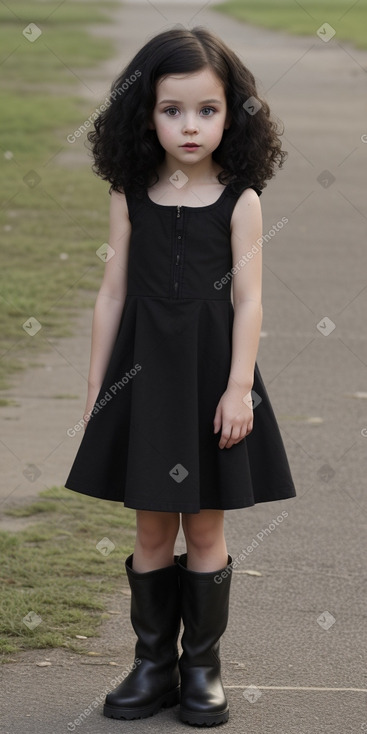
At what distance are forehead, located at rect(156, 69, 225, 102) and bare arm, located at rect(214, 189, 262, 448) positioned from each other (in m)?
0.24

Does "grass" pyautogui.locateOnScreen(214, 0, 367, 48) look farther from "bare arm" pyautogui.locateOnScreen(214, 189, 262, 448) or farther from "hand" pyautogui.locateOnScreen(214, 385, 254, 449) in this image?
"hand" pyautogui.locateOnScreen(214, 385, 254, 449)

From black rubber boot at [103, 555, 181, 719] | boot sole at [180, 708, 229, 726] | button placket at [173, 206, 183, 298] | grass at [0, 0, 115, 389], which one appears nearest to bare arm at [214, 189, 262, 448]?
button placket at [173, 206, 183, 298]

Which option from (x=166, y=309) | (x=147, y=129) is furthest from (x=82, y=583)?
(x=147, y=129)

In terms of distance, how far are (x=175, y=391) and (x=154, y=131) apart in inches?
23.9

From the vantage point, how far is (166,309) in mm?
2754

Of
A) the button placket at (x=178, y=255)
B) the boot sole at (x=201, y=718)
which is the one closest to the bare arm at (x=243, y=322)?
the button placket at (x=178, y=255)

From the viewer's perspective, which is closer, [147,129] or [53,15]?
[147,129]

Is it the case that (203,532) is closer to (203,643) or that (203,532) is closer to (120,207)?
(203,643)

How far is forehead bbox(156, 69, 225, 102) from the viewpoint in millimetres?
2707

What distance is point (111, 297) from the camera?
A: 2857 mm

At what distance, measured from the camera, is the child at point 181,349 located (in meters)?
2.72

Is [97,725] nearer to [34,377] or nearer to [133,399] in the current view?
[133,399]

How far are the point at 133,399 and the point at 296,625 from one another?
1020mm

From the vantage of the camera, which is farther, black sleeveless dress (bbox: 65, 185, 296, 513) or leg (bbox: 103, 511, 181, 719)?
leg (bbox: 103, 511, 181, 719)
